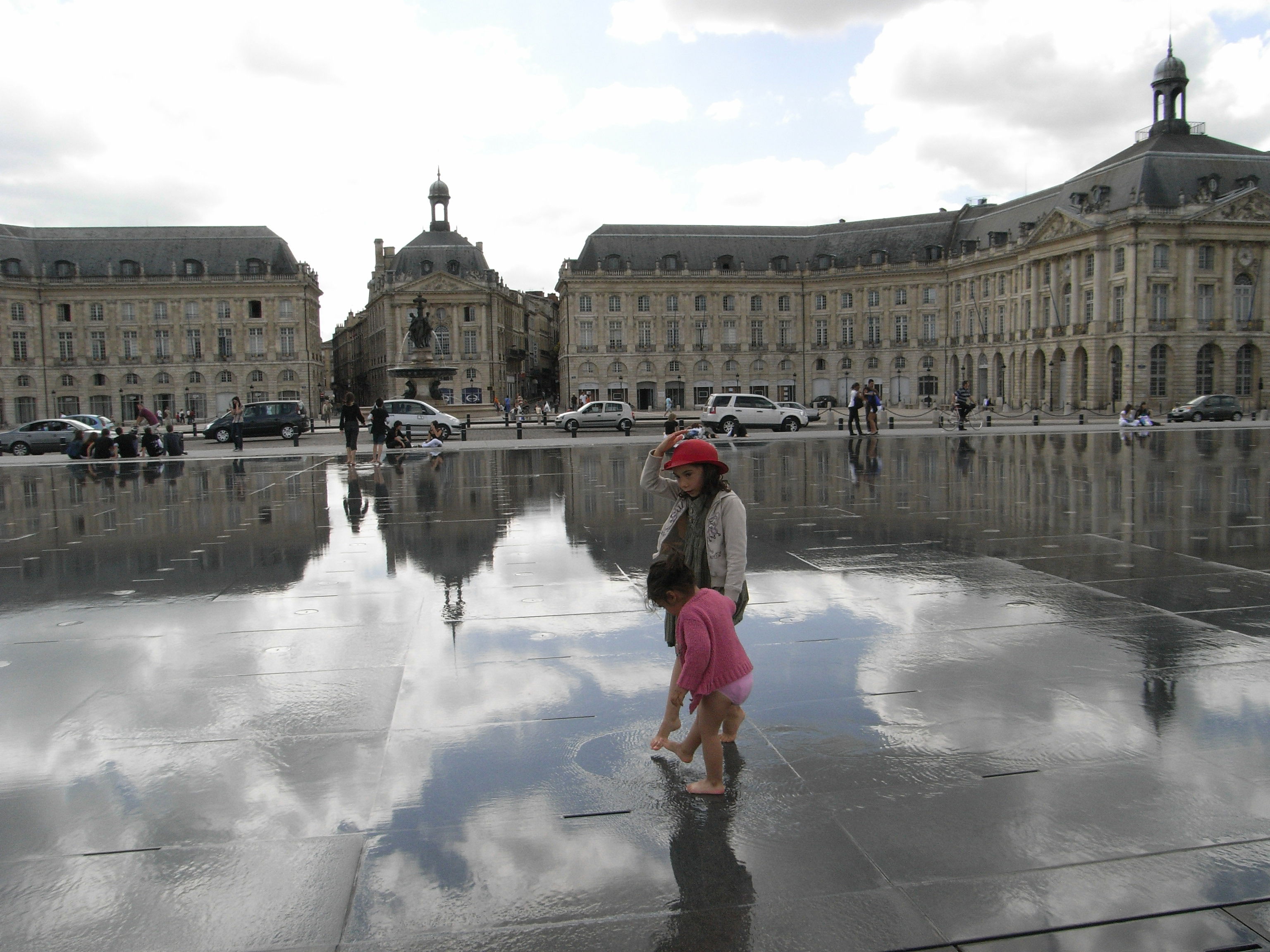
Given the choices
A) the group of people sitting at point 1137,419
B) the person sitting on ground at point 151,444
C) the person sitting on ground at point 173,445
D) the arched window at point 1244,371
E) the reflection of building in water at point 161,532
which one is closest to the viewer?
the reflection of building in water at point 161,532

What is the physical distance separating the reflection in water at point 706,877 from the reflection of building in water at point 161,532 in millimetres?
5839

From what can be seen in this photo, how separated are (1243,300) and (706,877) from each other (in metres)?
68.9

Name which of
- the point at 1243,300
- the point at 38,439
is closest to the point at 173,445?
the point at 38,439

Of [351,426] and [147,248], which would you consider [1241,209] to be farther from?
[147,248]

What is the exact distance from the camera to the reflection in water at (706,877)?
3.35 m

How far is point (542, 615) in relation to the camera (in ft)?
25.2

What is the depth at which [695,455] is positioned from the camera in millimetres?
4824

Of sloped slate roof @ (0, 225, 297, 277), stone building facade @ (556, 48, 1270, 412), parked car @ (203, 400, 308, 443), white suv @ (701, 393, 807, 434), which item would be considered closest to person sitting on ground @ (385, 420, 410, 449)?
parked car @ (203, 400, 308, 443)

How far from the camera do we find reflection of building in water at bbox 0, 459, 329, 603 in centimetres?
946

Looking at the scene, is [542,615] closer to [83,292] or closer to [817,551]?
[817,551]

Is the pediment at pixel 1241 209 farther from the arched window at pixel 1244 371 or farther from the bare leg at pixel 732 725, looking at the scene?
the bare leg at pixel 732 725

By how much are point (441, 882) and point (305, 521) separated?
1053cm

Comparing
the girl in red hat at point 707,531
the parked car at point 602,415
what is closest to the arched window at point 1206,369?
the parked car at point 602,415

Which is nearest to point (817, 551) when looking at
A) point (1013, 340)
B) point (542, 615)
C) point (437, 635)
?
point (542, 615)
